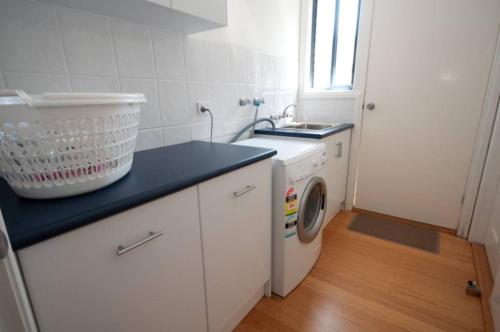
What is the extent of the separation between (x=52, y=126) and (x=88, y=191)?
192 millimetres

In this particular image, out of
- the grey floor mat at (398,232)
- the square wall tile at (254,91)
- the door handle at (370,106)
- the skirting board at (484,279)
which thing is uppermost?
the square wall tile at (254,91)

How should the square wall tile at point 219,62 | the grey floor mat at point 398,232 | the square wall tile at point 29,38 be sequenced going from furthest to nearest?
the grey floor mat at point 398,232, the square wall tile at point 219,62, the square wall tile at point 29,38

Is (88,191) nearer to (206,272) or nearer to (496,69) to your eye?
(206,272)

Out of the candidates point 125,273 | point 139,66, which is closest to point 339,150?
point 139,66

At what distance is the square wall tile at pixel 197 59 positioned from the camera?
1.37m

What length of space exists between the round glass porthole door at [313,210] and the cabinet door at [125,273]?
0.68m

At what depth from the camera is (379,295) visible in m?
1.40

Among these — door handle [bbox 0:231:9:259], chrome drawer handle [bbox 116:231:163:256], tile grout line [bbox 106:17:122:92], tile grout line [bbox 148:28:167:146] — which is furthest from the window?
door handle [bbox 0:231:9:259]

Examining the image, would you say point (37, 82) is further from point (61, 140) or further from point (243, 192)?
point (243, 192)

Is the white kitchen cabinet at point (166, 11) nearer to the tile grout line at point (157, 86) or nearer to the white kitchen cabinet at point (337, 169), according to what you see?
the tile grout line at point (157, 86)

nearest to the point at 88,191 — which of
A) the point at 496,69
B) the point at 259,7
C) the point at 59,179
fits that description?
the point at 59,179

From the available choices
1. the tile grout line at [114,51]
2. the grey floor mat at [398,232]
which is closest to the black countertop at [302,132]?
the grey floor mat at [398,232]

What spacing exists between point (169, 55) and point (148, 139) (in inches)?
17.4

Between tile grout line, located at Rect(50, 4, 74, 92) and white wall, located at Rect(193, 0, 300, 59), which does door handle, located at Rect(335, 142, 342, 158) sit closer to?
white wall, located at Rect(193, 0, 300, 59)
